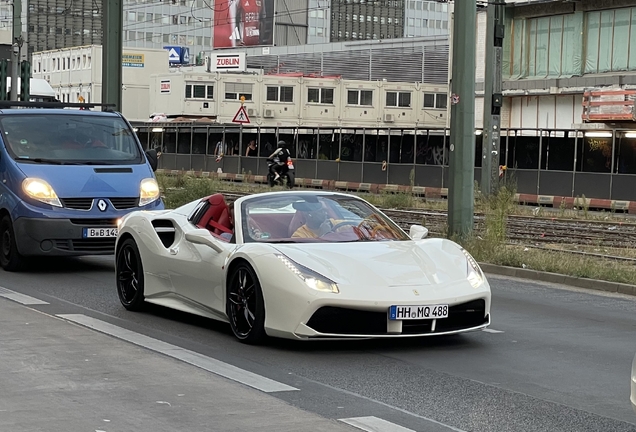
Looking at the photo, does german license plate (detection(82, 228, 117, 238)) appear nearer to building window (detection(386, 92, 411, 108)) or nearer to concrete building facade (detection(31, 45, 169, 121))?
building window (detection(386, 92, 411, 108))

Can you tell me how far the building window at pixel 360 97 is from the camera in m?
85.2

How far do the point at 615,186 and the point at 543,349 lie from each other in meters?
26.8

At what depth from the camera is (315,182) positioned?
151 feet

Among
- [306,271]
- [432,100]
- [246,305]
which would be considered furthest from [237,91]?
[306,271]

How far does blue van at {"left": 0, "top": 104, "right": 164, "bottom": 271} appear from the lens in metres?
13.9

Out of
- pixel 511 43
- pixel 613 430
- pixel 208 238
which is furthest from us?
pixel 511 43

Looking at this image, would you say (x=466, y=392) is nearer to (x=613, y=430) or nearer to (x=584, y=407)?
(x=584, y=407)

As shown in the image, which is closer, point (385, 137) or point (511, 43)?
point (385, 137)

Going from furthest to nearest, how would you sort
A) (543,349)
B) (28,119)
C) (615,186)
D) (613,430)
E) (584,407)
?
(615,186) < (28,119) < (543,349) < (584,407) < (613,430)

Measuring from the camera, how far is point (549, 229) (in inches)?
947

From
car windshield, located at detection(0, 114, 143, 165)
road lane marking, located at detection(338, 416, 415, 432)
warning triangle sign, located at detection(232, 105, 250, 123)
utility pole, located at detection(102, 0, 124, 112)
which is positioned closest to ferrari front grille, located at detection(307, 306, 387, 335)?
road lane marking, located at detection(338, 416, 415, 432)

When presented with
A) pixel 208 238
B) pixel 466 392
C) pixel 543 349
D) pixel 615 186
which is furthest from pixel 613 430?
pixel 615 186

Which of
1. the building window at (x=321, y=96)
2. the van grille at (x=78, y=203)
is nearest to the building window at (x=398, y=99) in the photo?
the building window at (x=321, y=96)

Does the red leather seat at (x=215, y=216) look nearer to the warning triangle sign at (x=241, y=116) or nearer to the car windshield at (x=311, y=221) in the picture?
the car windshield at (x=311, y=221)
